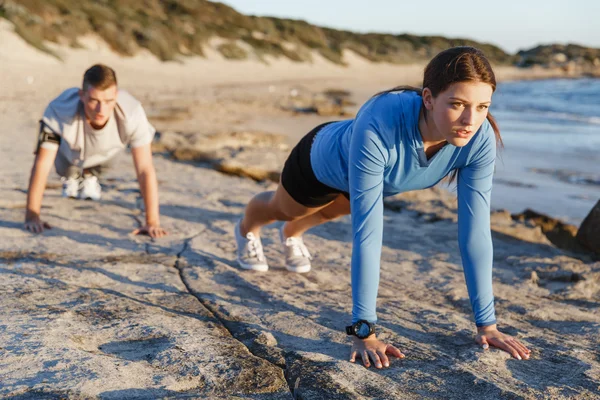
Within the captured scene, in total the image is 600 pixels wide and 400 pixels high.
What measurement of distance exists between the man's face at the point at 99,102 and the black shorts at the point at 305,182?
134 centimetres

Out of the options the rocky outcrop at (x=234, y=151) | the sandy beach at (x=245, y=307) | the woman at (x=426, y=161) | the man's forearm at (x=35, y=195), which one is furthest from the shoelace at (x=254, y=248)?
the rocky outcrop at (x=234, y=151)

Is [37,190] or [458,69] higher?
[458,69]

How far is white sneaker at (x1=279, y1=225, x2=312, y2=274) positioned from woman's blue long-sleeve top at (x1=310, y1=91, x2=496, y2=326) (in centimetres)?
91

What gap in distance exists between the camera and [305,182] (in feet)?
9.34

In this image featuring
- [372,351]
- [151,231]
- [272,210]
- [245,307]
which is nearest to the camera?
[372,351]

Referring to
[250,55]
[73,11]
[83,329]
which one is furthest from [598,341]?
[250,55]

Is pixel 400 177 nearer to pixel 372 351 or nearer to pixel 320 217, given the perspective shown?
pixel 372 351

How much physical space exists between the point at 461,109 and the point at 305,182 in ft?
3.16

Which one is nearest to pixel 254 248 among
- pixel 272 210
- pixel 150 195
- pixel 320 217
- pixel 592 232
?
pixel 272 210

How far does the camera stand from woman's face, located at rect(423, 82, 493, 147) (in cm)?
203

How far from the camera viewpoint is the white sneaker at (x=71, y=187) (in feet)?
14.8

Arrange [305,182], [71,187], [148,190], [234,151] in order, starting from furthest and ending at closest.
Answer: [234,151] < [71,187] < [148,190] < [305,182]

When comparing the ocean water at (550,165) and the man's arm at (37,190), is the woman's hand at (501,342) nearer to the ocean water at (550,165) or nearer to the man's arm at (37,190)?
the ocean water at (550,165)

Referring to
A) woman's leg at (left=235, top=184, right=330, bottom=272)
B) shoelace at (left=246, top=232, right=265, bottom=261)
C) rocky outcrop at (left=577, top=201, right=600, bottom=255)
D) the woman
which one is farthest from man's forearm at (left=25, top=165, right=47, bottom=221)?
rocky outcrop at (left=577, top=201, right=600, bottom=255)
